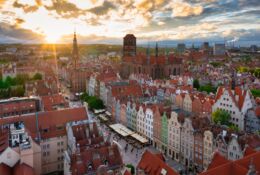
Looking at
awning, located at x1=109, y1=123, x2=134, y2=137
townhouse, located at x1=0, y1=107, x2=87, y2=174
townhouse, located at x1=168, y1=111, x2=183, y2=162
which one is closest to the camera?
townhouse, located at x1=0, y1=107, x2=87, y2=174

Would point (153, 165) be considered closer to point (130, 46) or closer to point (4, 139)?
point (4, 139)

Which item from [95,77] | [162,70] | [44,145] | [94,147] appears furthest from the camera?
[162,70]

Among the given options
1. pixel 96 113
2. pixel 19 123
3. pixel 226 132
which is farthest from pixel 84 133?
pixel 96 113

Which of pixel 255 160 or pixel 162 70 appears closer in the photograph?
pixel 255 160

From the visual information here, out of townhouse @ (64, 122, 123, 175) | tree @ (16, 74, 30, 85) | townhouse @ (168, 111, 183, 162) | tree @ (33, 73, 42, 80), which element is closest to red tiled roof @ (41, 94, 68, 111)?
townhouse @ (64, 122, 123, 175)

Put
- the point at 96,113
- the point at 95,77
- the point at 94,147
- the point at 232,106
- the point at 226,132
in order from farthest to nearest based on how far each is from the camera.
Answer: the point at 95,77, the point at 96,113, the point at 232,106, the point at 226,132, the point at 94,147

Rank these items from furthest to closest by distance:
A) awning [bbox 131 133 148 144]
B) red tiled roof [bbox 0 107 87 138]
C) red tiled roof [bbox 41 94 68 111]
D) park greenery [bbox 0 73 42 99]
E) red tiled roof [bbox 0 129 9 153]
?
park greenery [bbox 0 73 42 99] < red tiled roof [bbox 41 94 68 111] < awning [bbox 131 133 148 144] < red tiled roof [bbox 0 107 87 138] < red tiled roof [bbox 0 129 9 153]

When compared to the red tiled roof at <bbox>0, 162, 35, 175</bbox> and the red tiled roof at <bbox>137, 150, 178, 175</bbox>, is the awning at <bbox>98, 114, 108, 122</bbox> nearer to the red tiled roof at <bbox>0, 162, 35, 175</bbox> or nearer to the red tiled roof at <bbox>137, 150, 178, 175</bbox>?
the red tiled roof at <bbox>0, 162, 35, 175</bbox>

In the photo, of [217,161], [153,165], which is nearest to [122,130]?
[153,165]

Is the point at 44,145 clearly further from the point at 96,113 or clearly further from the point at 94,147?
the point at 96,113
